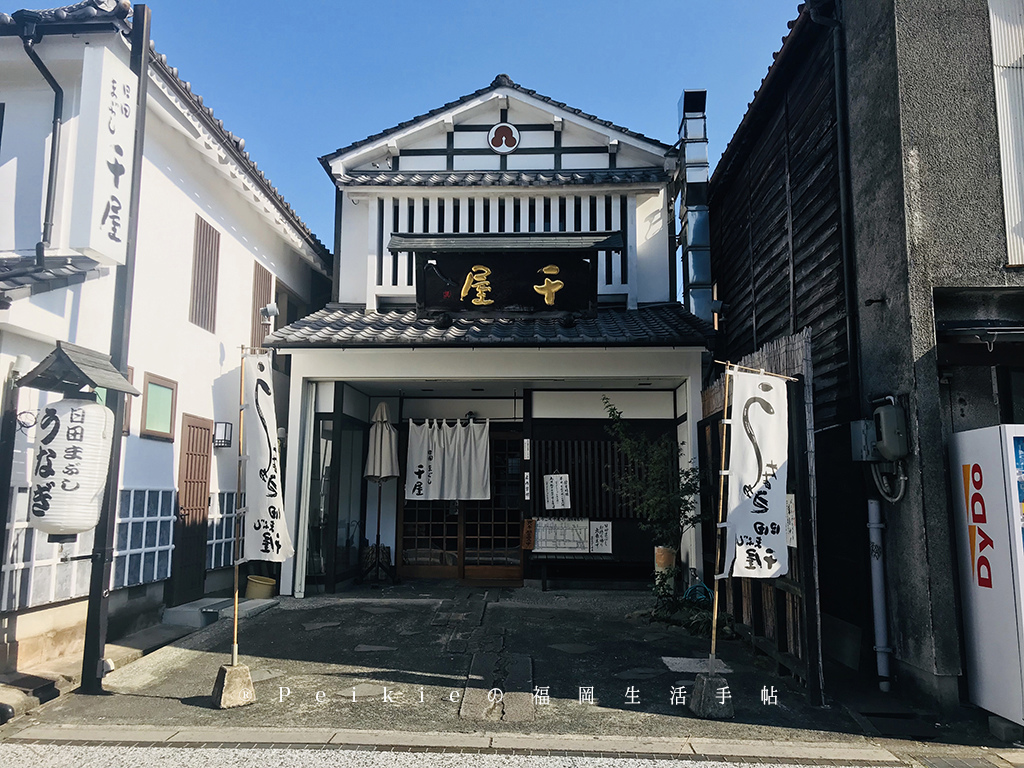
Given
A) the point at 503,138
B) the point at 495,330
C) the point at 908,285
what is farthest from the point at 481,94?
the point at 908,285

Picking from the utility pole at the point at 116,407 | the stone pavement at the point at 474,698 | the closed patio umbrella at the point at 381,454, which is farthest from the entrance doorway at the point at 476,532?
the utility pole at the point at 116,407

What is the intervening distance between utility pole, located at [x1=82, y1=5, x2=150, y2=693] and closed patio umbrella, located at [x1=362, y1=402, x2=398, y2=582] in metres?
6.21

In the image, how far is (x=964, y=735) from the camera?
18.7ft

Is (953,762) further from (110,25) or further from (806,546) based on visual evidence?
(110,25)

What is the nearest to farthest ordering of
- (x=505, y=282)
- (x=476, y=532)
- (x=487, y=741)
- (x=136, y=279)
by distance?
(x=487, y=741) → (x=136, y=279) → (x=505, y=282) → (x=476, y=532)

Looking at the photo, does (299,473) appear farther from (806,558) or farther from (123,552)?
(806,558)

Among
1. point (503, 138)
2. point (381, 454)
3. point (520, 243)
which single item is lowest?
point (381, 454)

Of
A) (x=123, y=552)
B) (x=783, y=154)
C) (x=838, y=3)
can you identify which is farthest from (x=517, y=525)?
(x=838, y=3)

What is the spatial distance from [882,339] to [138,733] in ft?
24.5

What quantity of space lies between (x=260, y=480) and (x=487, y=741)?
10.6 feet

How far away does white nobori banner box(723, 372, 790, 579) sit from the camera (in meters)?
6.38

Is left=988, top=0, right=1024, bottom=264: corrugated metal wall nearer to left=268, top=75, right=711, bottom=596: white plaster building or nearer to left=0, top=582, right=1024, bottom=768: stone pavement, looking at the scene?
left=268, top=75, right=711, bottom=596: white plaster building

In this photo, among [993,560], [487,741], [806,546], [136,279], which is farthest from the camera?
[136,279]

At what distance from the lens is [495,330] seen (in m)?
11.1
